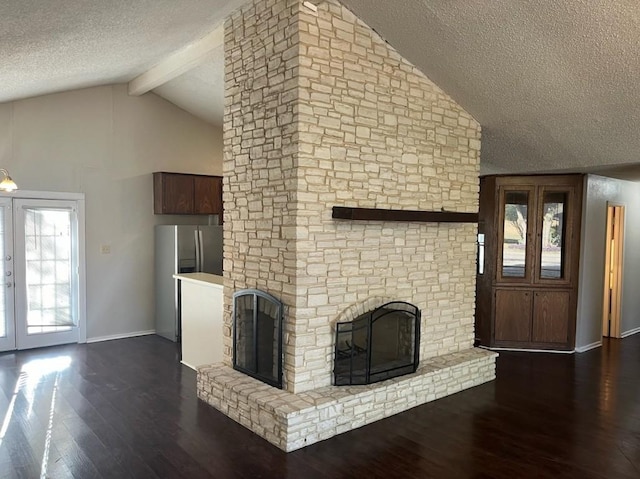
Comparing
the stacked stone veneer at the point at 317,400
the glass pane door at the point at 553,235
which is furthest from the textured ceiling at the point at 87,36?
the glass pane door at the point at 553,235

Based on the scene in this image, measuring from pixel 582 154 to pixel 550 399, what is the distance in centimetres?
263

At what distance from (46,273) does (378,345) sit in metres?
4.46

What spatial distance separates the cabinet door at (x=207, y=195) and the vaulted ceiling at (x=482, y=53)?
1.86 meters

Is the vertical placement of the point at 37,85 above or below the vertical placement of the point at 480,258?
above

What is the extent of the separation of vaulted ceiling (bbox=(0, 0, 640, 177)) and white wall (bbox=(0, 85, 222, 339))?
532mm

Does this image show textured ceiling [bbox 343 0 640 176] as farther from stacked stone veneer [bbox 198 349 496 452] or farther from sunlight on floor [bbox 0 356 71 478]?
sunlight on floor [bbox 0 356 71 478]

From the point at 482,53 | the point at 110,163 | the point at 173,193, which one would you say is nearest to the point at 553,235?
the point at 482,53

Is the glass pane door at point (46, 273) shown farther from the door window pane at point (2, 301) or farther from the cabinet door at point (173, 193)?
the cabinet door at point (173, 193)

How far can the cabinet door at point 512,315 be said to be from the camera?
6395 millimetres

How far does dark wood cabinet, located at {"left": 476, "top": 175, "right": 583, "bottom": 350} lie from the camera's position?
632 cm

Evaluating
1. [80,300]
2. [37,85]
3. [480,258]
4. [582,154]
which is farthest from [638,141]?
[80,300]

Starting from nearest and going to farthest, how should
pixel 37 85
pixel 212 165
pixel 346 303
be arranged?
pixel 346 303 < pixel 37 85 < pixel 212 165

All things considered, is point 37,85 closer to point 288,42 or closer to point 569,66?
point 288,42

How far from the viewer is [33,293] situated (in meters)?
6.09
